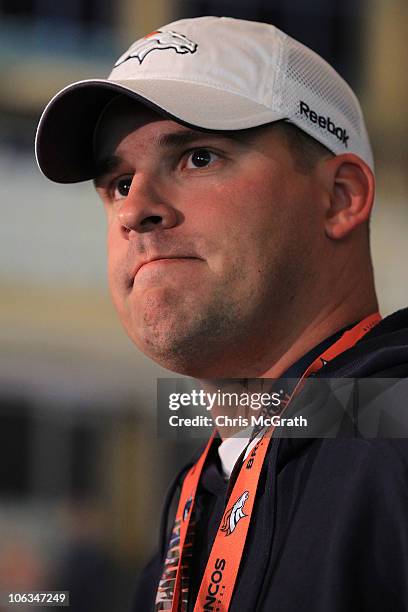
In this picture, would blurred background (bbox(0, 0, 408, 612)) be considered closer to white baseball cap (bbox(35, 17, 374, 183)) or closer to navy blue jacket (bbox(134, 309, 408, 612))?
white baseball cap (bbox(35, 17, 374, 183))

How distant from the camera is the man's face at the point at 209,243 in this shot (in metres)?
1.08

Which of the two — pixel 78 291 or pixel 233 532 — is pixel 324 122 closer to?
pixel 233 532

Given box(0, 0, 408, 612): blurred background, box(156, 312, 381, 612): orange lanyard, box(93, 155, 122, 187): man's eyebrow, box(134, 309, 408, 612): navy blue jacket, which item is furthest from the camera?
box(0, 0, 408, 612): blurred background

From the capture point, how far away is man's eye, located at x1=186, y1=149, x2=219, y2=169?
1137mm

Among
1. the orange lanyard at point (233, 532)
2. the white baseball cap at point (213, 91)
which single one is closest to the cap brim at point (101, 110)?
the white baseball cap at point (213, 91)

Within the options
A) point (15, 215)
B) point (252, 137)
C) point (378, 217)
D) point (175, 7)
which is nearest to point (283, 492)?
point (252, 137)

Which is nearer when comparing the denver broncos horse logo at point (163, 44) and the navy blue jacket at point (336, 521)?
the navy blue jacket at point (336, 521)

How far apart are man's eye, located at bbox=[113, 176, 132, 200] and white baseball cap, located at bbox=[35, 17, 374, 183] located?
6 centimetres

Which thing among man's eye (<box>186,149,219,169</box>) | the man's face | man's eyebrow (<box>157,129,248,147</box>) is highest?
man's eyebrow (<box>157,129,248,147</box>)

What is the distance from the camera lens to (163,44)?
3.99 feet

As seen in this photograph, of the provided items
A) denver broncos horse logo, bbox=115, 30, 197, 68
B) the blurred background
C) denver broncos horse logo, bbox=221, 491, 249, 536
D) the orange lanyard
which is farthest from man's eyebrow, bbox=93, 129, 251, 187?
the blurred background

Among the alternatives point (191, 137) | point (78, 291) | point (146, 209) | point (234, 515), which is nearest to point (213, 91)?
point (191, 137)

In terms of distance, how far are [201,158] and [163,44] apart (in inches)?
6.6

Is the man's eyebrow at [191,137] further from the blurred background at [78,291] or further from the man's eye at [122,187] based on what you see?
the blurred background at [78,291]
